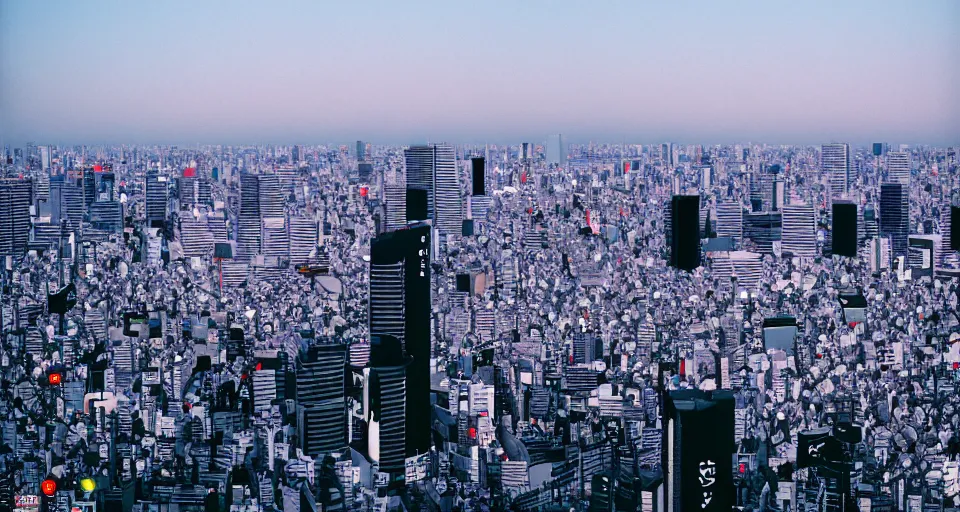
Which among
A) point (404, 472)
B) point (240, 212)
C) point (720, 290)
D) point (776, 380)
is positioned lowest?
point (404, 472)

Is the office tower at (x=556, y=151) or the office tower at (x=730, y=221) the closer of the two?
the office tower at (x=556, y=151)

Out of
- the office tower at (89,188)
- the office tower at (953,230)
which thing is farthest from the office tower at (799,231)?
the office tower at (89,188)

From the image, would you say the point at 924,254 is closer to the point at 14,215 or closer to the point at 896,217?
the point at 896,217

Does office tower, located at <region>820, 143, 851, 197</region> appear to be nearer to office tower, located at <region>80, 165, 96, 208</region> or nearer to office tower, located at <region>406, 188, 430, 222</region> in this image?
office tower, located at <region>406, 188, 430, 222</region>

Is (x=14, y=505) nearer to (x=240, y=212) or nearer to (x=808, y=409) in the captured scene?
(x=240, y=212)

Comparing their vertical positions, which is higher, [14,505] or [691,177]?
[691,177]

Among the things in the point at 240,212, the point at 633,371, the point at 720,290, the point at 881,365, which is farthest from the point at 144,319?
the point at 881,365

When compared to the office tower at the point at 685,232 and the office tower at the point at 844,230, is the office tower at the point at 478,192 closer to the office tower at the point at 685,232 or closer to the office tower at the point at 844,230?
the office tower at the point at 685,232
